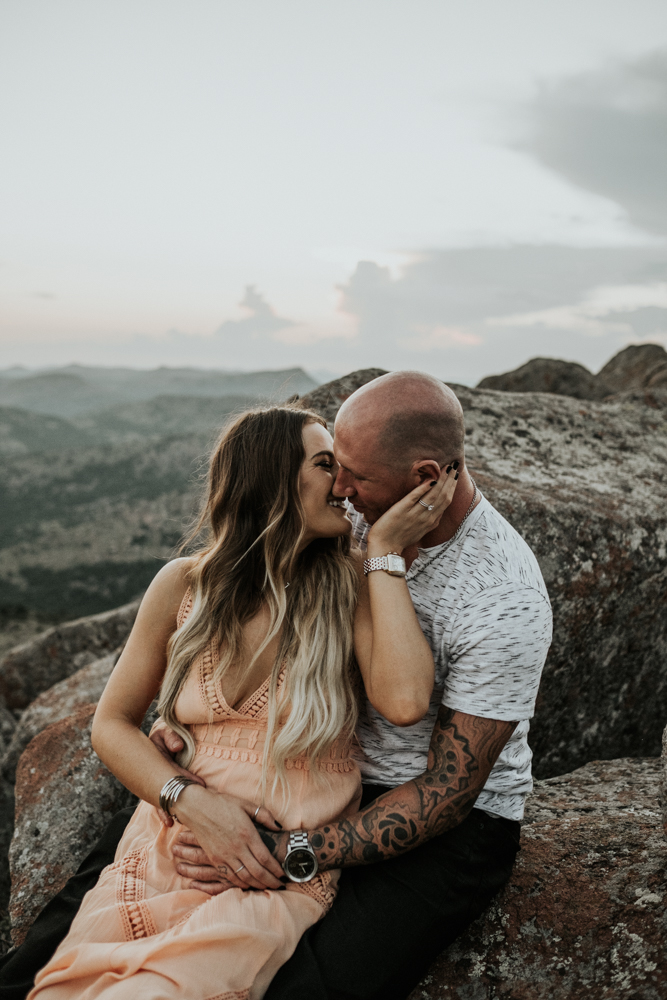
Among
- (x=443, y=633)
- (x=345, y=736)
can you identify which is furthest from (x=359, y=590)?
(x=345, y=736)

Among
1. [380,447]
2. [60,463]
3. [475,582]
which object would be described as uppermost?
[380,447]

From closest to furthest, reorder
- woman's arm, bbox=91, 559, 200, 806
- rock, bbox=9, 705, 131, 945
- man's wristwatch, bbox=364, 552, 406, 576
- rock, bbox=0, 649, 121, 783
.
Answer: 1. man's wristwatch, bbox=364, 552, 406, 576
2. woman's arm, bbox=91, 559, 200, 806
3. rock, bbox=9, 705, 131, 945
4. rock, bbox=0, 649, 121, 783

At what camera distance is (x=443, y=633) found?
9.79 feet

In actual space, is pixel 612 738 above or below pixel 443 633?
below

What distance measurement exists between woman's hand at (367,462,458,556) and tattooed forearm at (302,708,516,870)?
0.77m

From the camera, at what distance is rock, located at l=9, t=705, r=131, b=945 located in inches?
147

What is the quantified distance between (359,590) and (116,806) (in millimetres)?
2220

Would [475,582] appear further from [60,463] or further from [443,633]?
[60,463]

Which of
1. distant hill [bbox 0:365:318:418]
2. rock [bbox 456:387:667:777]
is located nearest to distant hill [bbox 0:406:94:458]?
distant hill [bbox 0:365:318:418]

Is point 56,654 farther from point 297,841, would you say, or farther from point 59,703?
point 297,841

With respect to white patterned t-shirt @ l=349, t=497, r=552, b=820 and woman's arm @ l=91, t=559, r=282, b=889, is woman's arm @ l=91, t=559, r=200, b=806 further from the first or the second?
white patterned t-shirt @ l=349, t=497, r=552, b=820

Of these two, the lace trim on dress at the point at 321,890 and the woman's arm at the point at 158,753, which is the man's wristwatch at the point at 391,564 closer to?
the woman's arm at the point at 158,753

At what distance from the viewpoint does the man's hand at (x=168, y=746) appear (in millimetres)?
2924

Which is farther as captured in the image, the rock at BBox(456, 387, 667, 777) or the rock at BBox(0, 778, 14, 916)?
the rock at BBox(0, 778, 14, 916)
